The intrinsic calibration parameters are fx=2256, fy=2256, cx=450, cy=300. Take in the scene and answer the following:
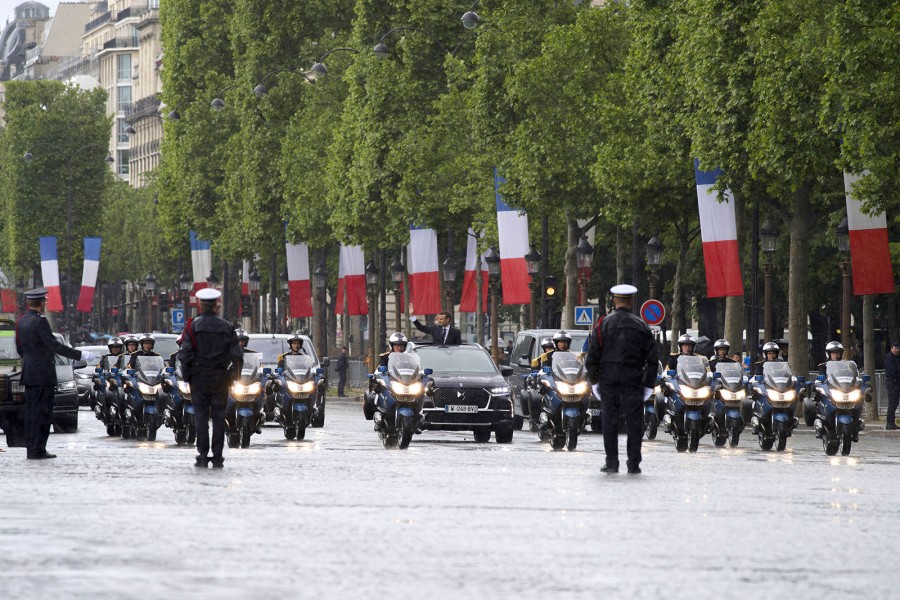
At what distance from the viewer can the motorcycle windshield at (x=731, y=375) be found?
28188mm

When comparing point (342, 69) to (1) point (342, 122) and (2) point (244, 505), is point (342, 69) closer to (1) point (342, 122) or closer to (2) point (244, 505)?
(1) point (342, 122)

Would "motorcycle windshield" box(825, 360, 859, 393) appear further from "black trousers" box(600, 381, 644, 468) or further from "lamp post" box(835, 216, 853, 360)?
"lamp post" box(835, 216, 853, 360)

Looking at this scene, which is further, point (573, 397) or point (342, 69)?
point (342, 69)

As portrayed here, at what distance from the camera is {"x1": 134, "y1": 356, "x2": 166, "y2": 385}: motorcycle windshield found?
30.1 meters

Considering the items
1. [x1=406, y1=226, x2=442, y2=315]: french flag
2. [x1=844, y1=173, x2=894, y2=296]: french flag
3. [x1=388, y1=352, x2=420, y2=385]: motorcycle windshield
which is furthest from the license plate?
[x1=406, y1=226, x2=442, y2=315]: french flag

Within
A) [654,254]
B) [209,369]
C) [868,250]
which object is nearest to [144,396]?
[209,369]

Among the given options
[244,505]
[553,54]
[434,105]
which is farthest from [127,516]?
[434,105]

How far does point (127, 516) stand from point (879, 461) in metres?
12.8

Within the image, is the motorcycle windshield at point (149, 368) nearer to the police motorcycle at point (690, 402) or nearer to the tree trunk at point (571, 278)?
the police motorcycle at point (690, 402)

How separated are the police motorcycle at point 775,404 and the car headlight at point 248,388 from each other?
620 centimetres

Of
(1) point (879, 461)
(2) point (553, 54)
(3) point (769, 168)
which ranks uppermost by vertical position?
(2) point (553, 54)

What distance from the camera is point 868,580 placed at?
35.2ft

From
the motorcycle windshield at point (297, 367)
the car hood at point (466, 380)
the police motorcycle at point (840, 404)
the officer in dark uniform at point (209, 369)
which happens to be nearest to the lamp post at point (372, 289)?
the car hood at point (466, 380)

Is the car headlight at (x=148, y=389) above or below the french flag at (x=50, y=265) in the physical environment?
below
